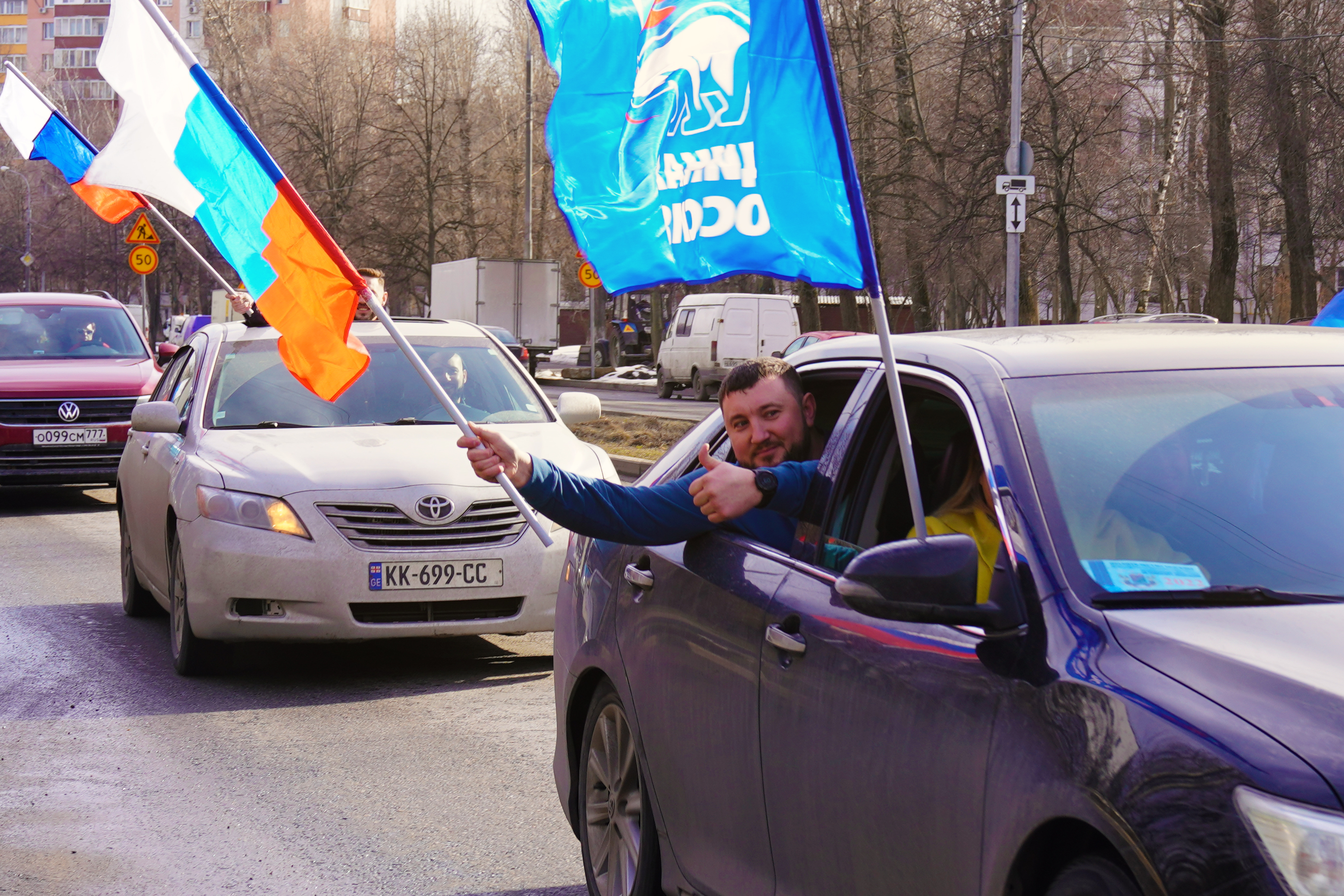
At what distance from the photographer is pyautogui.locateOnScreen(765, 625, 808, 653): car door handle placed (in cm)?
314

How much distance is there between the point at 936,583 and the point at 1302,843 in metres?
0.75

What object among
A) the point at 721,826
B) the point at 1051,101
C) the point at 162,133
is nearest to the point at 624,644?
the point at 721,826

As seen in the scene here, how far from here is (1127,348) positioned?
129 inches

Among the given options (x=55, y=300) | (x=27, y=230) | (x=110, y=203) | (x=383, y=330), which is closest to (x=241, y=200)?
(x=383, y=330)

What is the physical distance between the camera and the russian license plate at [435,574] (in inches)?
282

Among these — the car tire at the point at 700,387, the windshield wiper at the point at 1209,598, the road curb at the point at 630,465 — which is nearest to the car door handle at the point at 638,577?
the windshield wiper at the point at 1209,598

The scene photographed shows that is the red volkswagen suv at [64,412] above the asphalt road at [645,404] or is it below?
above

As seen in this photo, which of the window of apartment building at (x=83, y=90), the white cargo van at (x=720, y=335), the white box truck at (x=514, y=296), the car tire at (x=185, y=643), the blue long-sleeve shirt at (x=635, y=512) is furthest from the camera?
the window of apartment building at (x=83, y=90)

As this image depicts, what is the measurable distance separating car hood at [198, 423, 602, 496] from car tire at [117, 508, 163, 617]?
161 cm

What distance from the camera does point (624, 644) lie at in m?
4.05

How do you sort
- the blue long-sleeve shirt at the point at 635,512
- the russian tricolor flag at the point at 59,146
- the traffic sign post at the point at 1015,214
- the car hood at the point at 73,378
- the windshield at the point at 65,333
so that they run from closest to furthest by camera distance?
the blue long-sleeve shirt at the point at 635,512, the russian tricolor flag at the point at 59,146, the car hood at the point at 73,378, the windshield at the point at 65,333, the traffic sign post at the point at 1015,214

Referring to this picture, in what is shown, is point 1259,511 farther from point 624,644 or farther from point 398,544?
point 398,544

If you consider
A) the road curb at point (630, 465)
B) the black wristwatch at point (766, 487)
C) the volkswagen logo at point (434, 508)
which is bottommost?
the road curb at point (630, 465)

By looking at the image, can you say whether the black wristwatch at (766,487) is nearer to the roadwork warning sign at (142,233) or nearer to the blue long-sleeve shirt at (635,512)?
the blue long-sleeve shirt at (635,512)
